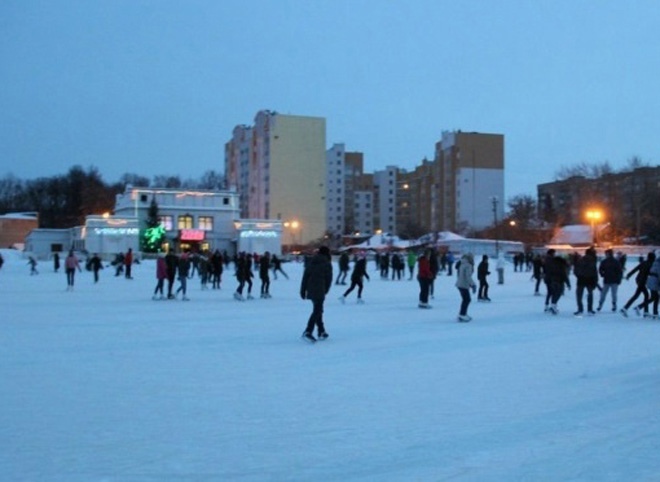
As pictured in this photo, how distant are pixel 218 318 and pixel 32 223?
66.4 meters

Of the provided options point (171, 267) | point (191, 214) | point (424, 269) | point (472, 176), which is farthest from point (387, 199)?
point (424, 269)

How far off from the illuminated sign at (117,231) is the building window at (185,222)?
4.66 metres

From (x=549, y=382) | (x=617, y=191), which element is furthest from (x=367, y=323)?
(x=617, y=191)

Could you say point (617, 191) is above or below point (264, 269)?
above

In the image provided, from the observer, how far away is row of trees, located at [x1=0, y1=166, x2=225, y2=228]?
8781 centimetres

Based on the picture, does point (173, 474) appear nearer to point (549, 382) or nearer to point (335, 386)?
point (335, 386)

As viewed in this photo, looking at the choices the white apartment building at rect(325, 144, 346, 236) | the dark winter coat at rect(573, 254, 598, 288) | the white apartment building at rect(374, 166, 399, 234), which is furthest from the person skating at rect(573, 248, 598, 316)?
the white apartment building at rect(374, 166, 399, 234)

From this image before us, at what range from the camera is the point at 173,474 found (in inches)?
176

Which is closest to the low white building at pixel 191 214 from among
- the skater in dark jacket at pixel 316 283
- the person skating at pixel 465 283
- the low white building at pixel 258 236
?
the low white building at pixel 258 236

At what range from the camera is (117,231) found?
60719 millimetres

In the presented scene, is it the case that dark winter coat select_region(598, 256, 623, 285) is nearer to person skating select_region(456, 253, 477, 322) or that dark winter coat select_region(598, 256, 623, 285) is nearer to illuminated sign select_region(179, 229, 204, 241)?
person skating select_region(456, 253, 477, 322)

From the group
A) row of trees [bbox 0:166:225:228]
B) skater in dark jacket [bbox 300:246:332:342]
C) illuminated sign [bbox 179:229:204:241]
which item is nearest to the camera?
skater in dark jacket [bbox 300:246:332:342]

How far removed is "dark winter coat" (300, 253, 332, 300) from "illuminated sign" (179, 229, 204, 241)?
53849 millimetres

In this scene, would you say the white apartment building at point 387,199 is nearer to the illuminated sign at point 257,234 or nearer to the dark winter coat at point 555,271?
the illuminated sign at point 257,234
